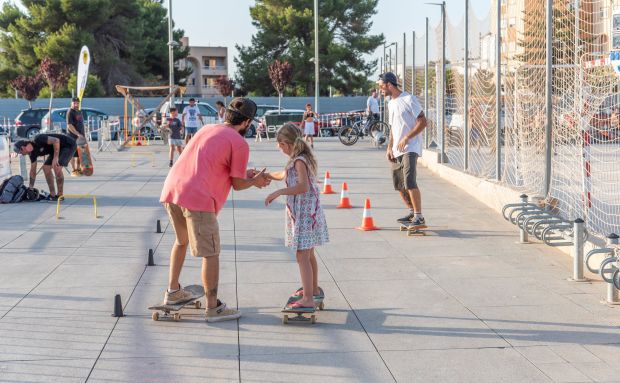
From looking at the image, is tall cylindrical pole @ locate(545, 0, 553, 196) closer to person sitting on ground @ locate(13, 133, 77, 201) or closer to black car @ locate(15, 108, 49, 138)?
person sitting on ground @ locate(13, 133, 77, 201)

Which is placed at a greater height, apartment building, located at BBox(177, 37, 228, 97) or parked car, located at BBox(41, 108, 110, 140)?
apartment building, located at BBox(177, 37, 228, 97)

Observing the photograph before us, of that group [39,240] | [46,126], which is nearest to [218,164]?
[39,240]

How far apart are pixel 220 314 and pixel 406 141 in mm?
4485

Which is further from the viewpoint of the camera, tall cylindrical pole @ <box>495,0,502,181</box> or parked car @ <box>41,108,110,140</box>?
parked car @ <box>41,108,110,140</box>

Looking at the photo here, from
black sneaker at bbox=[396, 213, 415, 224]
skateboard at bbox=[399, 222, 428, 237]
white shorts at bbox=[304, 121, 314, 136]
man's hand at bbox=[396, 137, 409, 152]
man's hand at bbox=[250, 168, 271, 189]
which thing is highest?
white shorts at bbox=[304, 121, 314, 136]

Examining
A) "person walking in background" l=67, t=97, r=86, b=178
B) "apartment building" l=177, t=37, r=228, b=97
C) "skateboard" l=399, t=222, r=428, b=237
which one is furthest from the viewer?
"apartment building" l=177, t=37, r=228, b=97

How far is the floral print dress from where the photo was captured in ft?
20.2

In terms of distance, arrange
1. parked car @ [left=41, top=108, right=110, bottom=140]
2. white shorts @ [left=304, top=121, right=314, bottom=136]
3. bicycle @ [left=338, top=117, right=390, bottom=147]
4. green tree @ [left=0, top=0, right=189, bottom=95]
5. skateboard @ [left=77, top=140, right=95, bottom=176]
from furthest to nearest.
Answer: green tree @ [left=0, top=0, right=189, bottom=95], parked car @ [left=41, top=108, right=110, bottom=140], bicycle @ [left=338, top=117, right=390, bottom=147], white shorts @ [left=304, top=121, right=314, bottom=136], skateboard @ [left=77, top=140, right=95, bottom=176]

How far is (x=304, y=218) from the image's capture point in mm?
6215

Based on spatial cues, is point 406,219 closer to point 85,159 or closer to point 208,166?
point 208,166

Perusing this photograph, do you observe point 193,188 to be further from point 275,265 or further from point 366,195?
point 366,195

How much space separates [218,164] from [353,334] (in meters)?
1.57

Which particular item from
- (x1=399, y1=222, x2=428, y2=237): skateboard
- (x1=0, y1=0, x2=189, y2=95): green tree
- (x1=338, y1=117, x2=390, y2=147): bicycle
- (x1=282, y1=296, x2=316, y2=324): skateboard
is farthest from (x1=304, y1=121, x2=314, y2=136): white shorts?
(x1=0, y1=0, x2=189, y2=95): green tree

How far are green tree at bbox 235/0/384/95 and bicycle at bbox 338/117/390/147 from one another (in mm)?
26186
